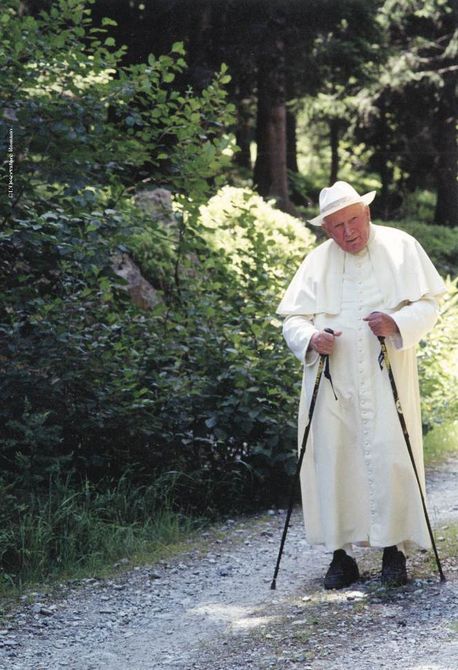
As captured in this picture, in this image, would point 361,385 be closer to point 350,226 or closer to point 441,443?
point 350,226

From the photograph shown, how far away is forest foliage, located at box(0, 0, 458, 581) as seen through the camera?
7.57 m

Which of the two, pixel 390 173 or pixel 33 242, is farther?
pixel 390 173

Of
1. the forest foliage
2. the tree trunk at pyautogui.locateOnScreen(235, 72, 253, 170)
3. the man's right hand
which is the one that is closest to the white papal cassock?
the man's right hand

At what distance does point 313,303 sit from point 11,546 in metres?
2.43

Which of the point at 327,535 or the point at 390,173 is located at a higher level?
the point at 390,173

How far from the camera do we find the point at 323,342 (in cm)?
608

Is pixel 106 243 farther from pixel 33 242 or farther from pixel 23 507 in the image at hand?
pixel 23 507

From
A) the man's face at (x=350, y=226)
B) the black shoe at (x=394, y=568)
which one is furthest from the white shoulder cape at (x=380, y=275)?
the black shoe at (x=394, y=568)

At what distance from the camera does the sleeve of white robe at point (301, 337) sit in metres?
6.24

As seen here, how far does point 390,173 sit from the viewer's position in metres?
32.9

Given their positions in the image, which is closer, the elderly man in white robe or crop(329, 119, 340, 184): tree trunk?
the elderly man in white robe

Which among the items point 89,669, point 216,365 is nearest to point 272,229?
point 216,365

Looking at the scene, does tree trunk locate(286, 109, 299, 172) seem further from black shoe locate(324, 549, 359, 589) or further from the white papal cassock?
black shoe locate(324, 549, 359, 589)

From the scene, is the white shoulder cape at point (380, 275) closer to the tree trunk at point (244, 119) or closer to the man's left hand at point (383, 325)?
the man's left hand at point (383, 325)
